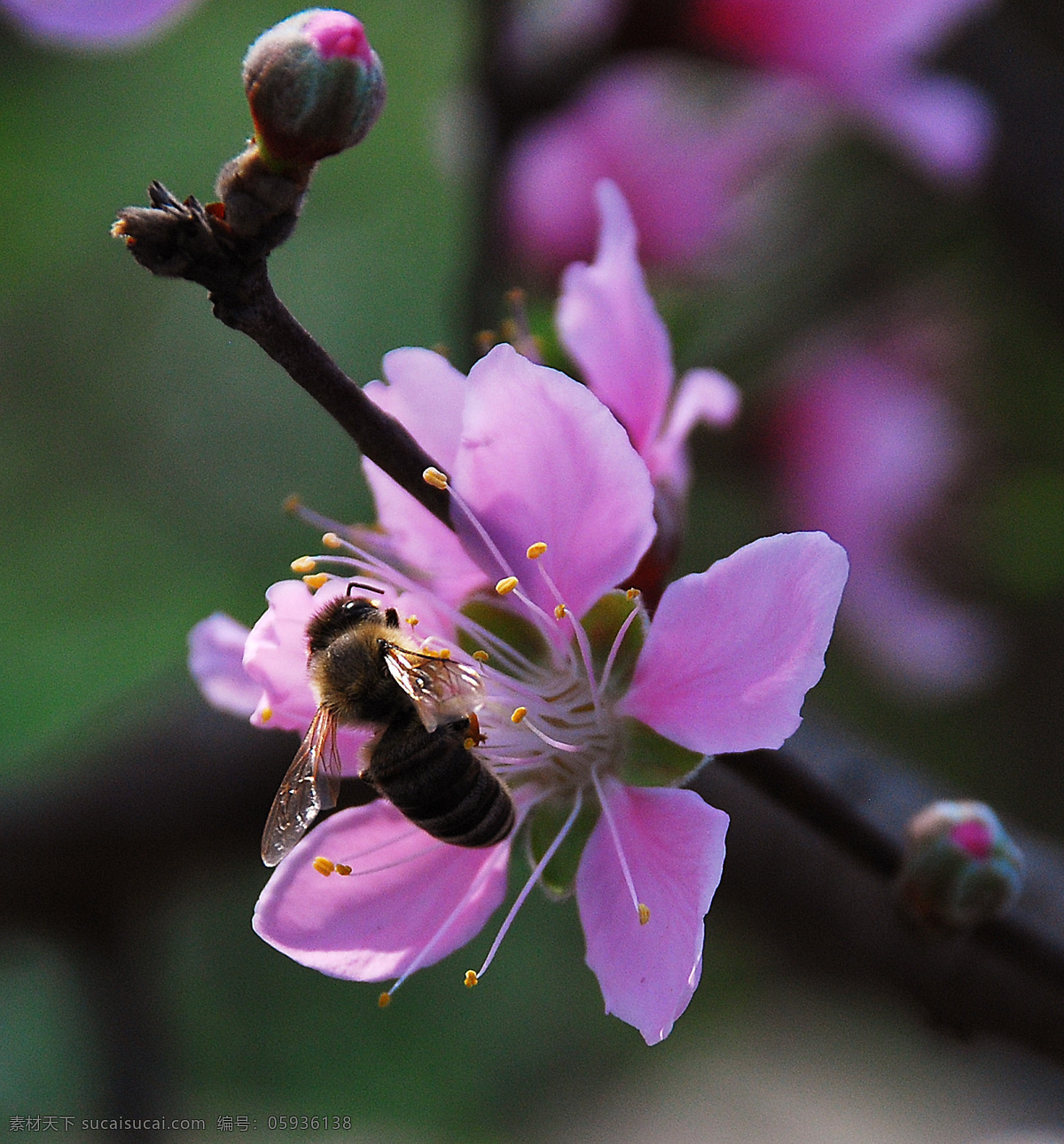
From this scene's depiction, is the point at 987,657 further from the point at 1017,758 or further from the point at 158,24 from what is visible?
the point at 158,24

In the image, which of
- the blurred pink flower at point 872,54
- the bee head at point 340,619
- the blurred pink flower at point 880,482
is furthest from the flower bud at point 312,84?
the blurred pink flower at point 880,482

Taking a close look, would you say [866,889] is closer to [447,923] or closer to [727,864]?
[727,864]

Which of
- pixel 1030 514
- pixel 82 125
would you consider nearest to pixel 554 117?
pixel 1030 514

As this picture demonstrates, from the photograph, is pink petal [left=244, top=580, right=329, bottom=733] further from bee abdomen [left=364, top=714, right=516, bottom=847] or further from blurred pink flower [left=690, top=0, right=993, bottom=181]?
blurred pink flower [left=690, top=0, right=993, bottom=181]

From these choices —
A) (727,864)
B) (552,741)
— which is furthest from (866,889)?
(552,741)

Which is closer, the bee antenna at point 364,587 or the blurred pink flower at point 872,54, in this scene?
the bee antenna at point 364,587

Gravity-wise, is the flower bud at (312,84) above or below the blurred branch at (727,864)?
above

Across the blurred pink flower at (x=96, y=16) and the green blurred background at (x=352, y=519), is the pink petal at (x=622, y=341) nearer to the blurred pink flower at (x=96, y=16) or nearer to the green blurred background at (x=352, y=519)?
the blurred pink flower at (x=96, y=16)
